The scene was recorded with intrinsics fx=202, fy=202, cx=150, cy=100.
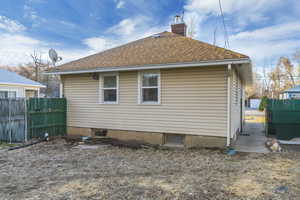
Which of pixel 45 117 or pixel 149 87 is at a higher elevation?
pixel 149 87

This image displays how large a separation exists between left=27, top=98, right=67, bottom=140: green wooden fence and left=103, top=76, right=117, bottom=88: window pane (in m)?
2.11

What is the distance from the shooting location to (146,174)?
14.0 feet

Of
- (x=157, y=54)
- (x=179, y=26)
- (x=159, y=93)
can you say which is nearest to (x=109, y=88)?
(x=159, y=93)

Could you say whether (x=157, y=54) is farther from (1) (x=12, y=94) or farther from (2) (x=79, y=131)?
(1) (x=12, y=94)

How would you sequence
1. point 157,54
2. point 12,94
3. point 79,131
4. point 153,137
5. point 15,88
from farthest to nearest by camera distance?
point 15,88 → point 12,94 → point 79,131 → point 157,54 → point 153,137

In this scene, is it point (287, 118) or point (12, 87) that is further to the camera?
point (12, 87)

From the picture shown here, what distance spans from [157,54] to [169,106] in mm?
2051

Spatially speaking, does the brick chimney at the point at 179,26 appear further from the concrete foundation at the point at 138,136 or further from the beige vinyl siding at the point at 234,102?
the concrete foundation at the point at 138,136

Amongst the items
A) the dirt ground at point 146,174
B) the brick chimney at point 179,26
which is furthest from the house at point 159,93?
the brick chimney at point 179,26

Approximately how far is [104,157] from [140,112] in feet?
7.16

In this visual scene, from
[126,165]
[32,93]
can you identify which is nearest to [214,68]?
[126,165]

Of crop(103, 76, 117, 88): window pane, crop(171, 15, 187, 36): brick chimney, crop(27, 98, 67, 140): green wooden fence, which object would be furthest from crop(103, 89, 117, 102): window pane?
crop(171, 15, 187, 36): brick chimney

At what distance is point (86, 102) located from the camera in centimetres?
819

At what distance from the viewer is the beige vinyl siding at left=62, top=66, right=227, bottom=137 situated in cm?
620
